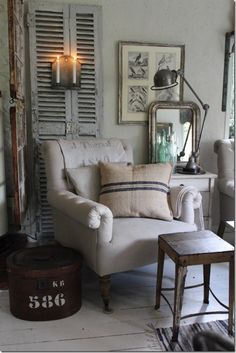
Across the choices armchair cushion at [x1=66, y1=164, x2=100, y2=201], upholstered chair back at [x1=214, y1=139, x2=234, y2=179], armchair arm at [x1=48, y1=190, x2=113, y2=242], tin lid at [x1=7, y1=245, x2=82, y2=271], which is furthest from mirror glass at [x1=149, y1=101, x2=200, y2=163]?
tin lid at [x1=7, y1=245, x2=82, y2=271]

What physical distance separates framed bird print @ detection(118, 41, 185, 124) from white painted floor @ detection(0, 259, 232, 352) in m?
1.42

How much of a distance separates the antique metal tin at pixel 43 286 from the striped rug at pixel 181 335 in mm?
469

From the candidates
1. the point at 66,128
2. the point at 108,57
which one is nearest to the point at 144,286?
the point at 66,128

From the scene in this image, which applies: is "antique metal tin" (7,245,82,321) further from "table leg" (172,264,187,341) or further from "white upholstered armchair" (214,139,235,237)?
"white upholstered armchair" (214,139,235,237)

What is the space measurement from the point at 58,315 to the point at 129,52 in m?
2.14

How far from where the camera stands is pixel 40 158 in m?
3.07

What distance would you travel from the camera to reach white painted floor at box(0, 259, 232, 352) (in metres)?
1.80

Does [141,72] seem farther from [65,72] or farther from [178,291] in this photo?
[178,291]

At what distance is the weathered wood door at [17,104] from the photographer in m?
2.29

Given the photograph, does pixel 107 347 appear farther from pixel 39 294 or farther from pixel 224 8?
pixel 224 8

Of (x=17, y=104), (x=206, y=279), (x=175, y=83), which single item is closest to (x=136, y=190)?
(x=206, y=279)

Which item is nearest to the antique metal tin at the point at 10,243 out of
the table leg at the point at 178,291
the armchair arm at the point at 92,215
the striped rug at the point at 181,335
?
the armchair arm at the point at 92,215

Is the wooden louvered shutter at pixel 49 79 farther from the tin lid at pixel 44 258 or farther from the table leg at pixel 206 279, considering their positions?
the table leg at pixel 206 279

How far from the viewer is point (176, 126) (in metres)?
3.27
